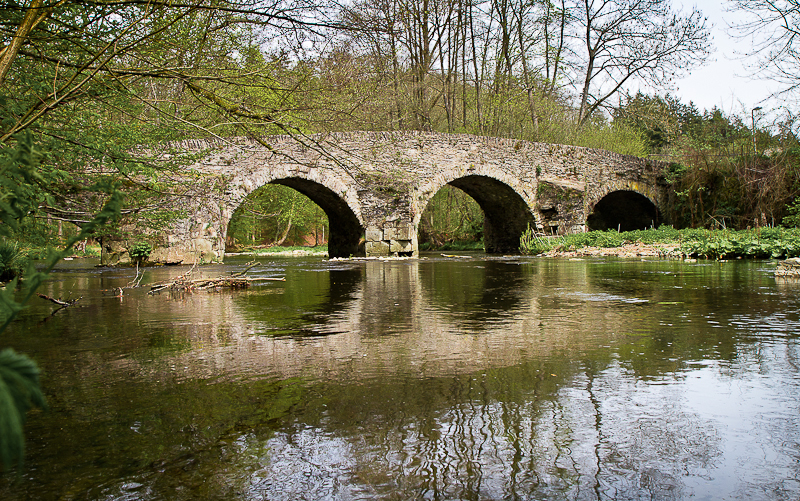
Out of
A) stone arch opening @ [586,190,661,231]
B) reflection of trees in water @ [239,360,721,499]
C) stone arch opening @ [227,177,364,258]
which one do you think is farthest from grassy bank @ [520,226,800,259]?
reflection of trees in water @ [239,360,721,499]

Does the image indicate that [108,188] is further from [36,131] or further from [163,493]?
[36,131]

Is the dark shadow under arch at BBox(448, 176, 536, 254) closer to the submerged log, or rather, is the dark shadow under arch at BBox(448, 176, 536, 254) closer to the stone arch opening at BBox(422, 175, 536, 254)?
the stone arch opening at BBox(422, 175, 536, 254)

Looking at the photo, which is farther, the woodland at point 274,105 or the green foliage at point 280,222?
the green foliage at point 280,222

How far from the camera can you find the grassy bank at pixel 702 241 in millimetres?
11930

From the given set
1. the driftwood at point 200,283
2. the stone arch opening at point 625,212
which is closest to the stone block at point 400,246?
the stone arch opening at point 625,212

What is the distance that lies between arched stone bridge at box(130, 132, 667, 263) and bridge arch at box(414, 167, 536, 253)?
4 cm

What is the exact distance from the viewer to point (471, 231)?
86.5ft

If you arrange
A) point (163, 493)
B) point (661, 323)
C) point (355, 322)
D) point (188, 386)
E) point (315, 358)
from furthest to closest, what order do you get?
point (355, 322)
point (661, 323)
point (315, 358)
point (188, 386)
point (163, 493)

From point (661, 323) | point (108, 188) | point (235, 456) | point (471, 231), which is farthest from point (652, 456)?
point (471, 231)

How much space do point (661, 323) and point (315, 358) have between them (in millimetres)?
2529

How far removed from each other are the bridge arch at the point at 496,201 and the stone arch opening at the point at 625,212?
285cm

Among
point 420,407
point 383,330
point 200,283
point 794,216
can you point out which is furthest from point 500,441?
point 794,216

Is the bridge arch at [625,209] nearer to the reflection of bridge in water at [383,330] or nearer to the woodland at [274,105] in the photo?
the woodland at [274,105]

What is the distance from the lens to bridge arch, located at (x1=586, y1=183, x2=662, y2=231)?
71.9 feet
